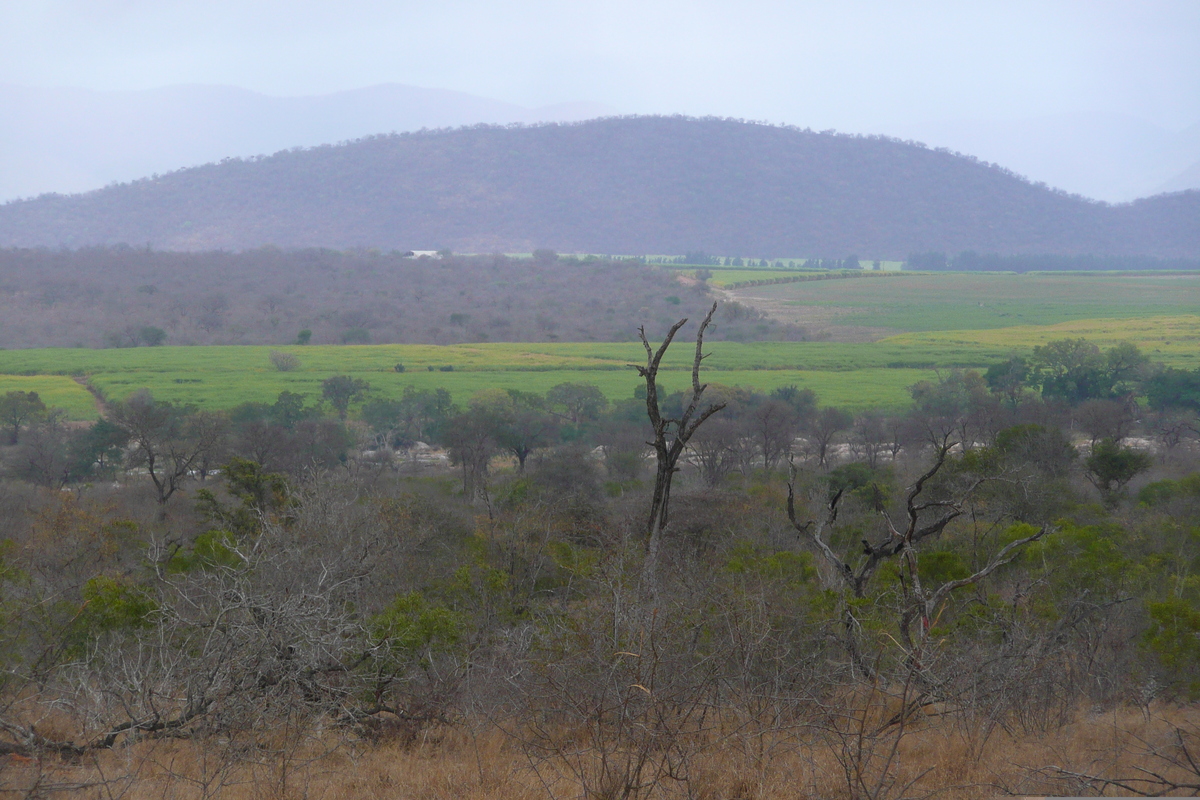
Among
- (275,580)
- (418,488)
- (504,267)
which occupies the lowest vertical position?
(418,488)

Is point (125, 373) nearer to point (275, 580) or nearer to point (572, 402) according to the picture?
point (572, 402)

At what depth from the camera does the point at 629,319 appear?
266 feet

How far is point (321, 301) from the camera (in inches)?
3487

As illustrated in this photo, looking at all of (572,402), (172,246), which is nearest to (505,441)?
(572,402)

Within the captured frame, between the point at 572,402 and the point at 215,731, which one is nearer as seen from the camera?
the point at 215,731

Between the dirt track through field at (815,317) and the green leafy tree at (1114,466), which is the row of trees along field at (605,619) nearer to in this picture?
the green leafy tree at (1114,466)

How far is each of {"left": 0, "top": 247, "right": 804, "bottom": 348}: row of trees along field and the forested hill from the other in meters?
48.4

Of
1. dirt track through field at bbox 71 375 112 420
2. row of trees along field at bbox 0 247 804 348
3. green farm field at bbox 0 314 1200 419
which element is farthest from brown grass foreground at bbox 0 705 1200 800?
row of trees along field at bbox 0 247 804 348

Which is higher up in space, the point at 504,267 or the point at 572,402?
the point at 504,267

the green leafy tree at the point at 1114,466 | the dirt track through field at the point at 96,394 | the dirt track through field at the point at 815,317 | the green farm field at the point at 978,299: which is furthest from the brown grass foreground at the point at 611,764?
the green farm field at the point at 978,299

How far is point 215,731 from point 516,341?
7002 centimetres

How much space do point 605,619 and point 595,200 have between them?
164610mm

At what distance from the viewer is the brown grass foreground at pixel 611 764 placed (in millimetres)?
5891

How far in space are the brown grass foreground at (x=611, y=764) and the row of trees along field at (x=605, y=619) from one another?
0.04m
